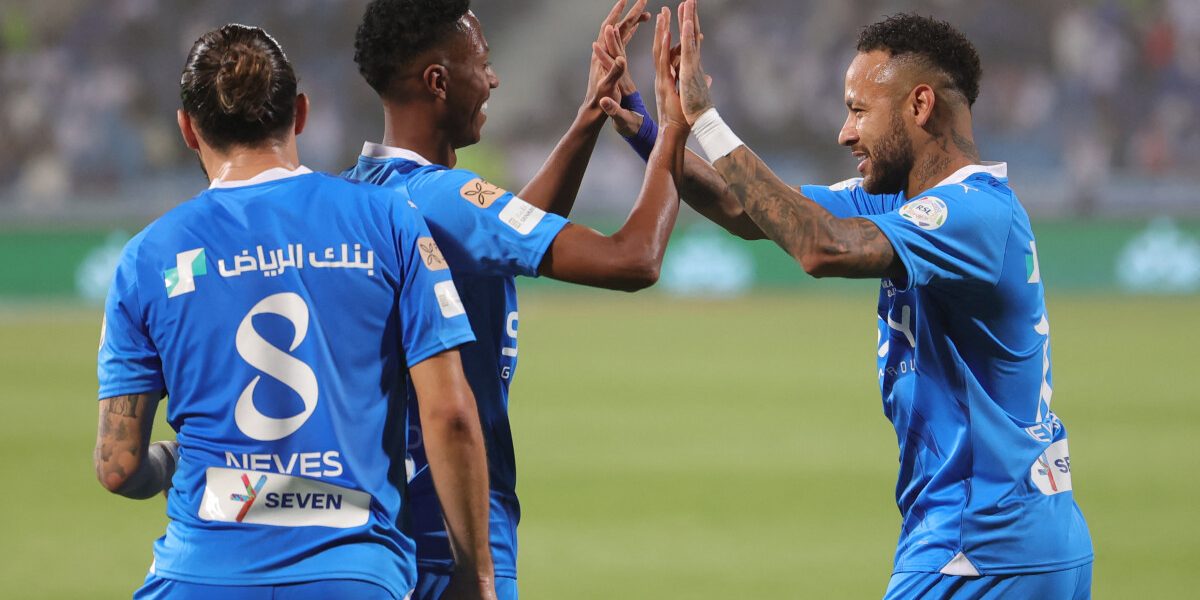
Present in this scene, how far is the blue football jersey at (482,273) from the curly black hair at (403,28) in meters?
0.23

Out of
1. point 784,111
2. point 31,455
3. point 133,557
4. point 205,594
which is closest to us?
point 205,594

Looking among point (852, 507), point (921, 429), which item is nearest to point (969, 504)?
point (921, 429)

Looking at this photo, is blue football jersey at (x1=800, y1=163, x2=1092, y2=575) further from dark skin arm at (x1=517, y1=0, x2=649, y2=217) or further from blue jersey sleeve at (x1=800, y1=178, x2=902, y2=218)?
dark skin arm at (x1=517, y1=0, x2=649, y2=217)

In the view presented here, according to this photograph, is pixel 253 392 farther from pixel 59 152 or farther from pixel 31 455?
pixel 59 152

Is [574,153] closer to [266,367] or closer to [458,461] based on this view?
[458,461]

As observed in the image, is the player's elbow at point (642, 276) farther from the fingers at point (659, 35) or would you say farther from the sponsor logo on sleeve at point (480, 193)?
the fingers at point (659, 35)

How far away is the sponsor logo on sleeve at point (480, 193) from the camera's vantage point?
9.93 feet

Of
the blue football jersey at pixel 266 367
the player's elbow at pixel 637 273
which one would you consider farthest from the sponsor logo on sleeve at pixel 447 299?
the player's elbow at pixel 637 273

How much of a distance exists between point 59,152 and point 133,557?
740 inches

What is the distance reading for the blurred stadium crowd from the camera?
78.2 feet

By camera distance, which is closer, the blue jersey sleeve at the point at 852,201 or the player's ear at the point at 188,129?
the player's ear at the point at 188,129

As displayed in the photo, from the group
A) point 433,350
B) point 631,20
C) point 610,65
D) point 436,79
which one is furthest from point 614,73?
point 433,350

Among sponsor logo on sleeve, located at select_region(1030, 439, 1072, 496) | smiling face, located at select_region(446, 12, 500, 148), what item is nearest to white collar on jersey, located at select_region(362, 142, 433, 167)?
smiling face, located at select_region(446, 12, 500, 148)

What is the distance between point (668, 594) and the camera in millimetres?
6238
